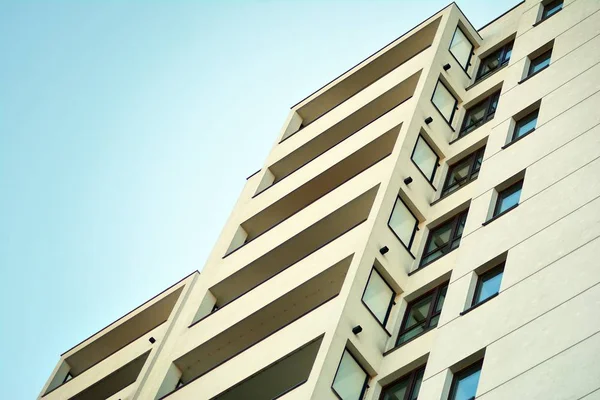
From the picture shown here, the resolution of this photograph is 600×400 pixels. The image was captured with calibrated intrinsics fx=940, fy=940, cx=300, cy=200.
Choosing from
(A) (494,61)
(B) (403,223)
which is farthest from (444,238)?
(A) (494,61)

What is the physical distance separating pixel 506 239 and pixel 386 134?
1112cm

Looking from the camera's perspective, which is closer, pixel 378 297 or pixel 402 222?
pixel 378 297

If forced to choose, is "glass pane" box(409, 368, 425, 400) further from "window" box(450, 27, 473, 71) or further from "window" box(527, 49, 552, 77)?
"window" box(450, 27, 473, 71)

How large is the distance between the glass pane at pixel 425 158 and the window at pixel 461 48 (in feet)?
23.0

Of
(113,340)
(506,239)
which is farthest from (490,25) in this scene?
(113,340)

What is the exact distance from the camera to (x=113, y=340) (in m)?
43.4

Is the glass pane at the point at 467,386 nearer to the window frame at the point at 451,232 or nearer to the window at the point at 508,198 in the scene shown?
the window at the point at 508,198

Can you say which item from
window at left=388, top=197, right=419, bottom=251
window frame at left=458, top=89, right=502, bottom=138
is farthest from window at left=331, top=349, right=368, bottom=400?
window frame at left=458, top=89, right=502, bottom=138

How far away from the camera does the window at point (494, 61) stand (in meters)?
39.0

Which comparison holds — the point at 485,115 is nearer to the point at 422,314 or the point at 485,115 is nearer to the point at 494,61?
the point at 494,61

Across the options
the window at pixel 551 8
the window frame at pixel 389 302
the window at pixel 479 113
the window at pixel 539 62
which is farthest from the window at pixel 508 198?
the window at pixel 551 8

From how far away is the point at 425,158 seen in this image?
33938mm

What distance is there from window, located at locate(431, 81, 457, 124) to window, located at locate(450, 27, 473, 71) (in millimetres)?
2647

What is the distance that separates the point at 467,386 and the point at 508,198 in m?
7.28
